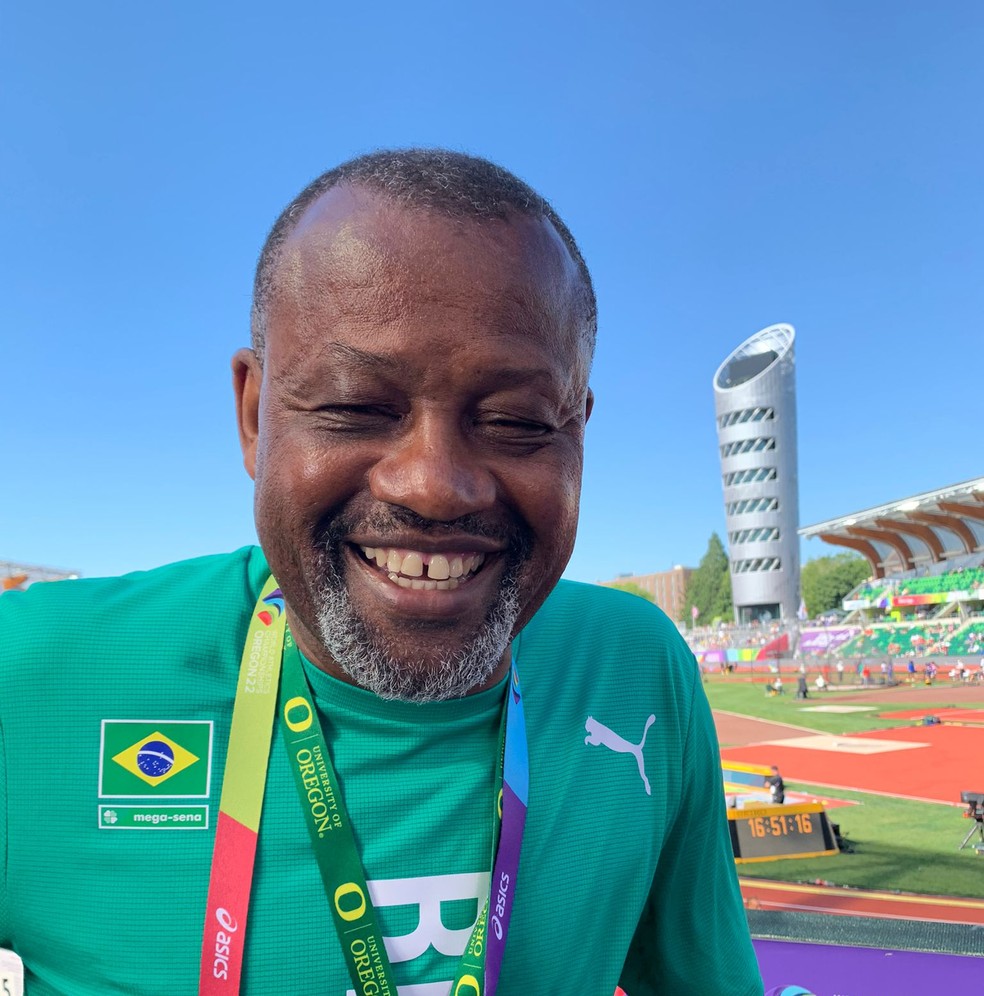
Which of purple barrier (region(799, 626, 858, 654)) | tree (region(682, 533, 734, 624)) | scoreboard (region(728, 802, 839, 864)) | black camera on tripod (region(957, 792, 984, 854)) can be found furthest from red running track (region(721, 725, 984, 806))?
tree (region(682, 533, 734, 624))

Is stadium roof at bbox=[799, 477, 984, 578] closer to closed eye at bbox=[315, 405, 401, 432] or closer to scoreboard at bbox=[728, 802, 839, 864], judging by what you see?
scoreboard at bbox=[728, 802, 839, 864]

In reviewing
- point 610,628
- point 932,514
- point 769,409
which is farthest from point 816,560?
point 610,628

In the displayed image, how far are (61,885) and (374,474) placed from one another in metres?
0.87

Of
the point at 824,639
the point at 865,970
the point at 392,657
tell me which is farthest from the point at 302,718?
the point at 824,639

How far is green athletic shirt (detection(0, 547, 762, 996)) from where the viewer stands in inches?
54.7

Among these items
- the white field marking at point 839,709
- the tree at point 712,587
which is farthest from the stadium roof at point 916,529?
the white field marking at point 839,709

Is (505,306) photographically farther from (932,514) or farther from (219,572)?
(932,514)

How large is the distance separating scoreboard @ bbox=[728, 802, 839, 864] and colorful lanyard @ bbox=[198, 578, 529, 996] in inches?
423

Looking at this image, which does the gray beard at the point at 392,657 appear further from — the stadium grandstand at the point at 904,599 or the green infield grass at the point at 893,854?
the stadium grandstand at the point at 904,599

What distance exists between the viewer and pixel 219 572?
1.75m

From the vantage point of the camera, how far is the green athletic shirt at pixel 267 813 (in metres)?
1.39

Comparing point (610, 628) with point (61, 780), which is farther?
point (610, 628)

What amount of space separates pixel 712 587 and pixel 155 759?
110 m

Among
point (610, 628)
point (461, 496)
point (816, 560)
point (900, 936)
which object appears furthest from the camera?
point (816, 560)
